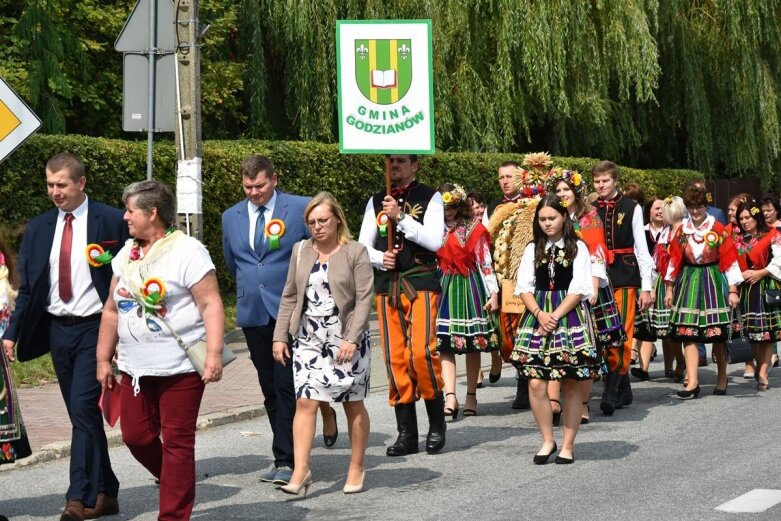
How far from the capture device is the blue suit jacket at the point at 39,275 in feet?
23.4

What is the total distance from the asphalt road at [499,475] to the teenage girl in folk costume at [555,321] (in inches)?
13.1

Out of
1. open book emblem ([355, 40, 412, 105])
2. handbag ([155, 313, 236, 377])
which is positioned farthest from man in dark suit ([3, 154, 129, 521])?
open book emblem ([355, 40, 412, 105])

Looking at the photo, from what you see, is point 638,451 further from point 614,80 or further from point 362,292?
point 614,80

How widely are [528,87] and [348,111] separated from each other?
545 inches

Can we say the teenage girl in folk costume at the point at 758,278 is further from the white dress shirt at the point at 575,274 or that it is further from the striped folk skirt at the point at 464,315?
the white dress shirt at the point at 575,274

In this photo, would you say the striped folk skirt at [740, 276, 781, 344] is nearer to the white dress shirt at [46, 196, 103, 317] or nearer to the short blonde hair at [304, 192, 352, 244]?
the short blonde hair at [304, 192, 352, 244]

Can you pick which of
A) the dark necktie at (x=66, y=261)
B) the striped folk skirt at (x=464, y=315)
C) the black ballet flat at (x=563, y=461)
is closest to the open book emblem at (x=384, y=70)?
the striped folk skirt at (x=464, y=315)

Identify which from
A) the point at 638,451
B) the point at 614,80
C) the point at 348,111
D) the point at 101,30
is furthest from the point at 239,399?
the point at 614,80

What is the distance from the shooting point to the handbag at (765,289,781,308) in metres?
12.5

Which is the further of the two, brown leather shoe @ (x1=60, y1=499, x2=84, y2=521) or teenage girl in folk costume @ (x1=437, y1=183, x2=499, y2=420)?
teenage girl in folk costume @ (x1=437, y1=183, x2=499, y2=420)

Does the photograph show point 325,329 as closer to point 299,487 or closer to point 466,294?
point 299,487

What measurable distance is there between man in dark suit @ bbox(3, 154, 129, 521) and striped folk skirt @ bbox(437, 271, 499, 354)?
4256 millimetres

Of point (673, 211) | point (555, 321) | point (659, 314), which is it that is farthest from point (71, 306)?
point (659, 314)

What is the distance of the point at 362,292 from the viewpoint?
7.59 m
